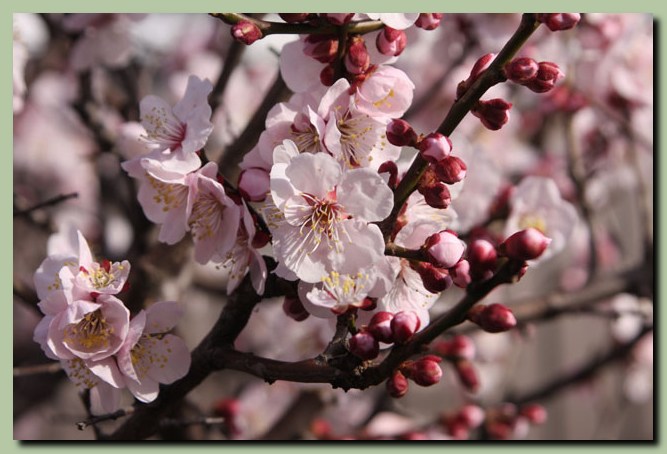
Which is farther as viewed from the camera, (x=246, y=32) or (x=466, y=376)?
(x=466, y=376)

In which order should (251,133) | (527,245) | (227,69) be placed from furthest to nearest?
(227,69) < (251,133) < (527,245)

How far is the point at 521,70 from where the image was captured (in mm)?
851

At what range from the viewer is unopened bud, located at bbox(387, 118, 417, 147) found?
2.87 feet

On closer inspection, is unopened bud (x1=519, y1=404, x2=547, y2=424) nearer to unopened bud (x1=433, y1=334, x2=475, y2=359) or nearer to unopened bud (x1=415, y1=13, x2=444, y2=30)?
unopened bud (x1=433, y1=334, x2=475, y2=359)

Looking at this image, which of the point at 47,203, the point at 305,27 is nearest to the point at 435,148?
the point at 305,27

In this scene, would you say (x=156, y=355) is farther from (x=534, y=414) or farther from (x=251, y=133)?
(x=534, y=414)

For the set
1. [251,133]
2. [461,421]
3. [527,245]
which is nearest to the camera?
[527,245]

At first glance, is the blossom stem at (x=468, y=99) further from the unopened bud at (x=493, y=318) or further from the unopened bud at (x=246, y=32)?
the unopened bud at (x=246, y=32)

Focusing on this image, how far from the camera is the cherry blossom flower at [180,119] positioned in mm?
942

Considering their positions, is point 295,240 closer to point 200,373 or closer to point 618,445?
point 200,373

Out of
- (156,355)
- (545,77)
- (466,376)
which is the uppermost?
(545,77)

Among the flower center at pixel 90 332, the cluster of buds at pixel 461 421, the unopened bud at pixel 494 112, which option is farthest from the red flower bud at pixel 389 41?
Result: the cluster of buds at pixel 461 421

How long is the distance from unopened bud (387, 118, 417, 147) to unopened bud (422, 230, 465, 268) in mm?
114

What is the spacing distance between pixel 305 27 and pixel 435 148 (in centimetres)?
24
